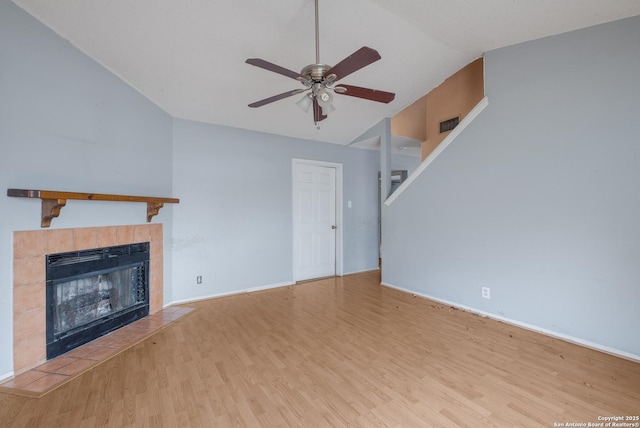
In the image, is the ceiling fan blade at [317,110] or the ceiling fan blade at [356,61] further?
the ceiling fan blade at [317,110]

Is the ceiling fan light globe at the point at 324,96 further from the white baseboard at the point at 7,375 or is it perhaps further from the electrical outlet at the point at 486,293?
the white baseboard at the point at 7,375

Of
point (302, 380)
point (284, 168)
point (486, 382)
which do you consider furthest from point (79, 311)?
point (486, 382)

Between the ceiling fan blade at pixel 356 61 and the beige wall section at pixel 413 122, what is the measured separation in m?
3.41

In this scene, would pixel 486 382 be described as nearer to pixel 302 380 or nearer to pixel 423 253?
pixel 302 380

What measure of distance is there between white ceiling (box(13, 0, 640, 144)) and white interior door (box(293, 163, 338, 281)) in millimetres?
1704

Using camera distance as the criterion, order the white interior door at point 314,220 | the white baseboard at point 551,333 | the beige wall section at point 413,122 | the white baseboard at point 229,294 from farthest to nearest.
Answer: the beige wall section at point 413,122 < the white interior door at point 314,220 < the white baseboard at point 229,294 < the white baseboard at point 551,333

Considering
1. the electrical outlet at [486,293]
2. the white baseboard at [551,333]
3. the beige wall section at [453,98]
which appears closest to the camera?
the white baseboard at [551,333]

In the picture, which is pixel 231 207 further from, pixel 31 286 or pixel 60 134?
pixel 31 286

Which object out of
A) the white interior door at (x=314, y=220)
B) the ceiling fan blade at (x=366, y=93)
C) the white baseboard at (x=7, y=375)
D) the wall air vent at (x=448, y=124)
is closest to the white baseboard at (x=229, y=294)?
the white interior door at (x=314, y=220)

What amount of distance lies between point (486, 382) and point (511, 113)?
8.44 feet

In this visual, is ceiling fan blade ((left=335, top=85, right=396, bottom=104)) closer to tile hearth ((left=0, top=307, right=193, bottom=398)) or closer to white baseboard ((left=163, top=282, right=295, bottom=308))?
tile hearth ((left=0, top=307, right=193, bottom=398))

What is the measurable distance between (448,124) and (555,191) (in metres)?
2.28

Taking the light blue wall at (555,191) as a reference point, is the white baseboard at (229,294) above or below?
below

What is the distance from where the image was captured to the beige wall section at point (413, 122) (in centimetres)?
501
